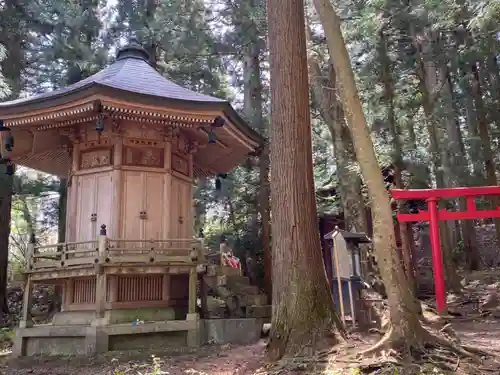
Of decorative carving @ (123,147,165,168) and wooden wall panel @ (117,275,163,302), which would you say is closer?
wooden wall panel @ (117,275,163,302)

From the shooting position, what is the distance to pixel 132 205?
10.4 metres

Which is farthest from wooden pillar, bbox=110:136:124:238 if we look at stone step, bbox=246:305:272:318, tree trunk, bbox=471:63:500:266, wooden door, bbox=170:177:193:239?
tree trunk, bbox=471:63:500:266

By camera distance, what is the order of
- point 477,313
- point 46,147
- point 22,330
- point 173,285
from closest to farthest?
point 22,330, point 173,285, point 46,147, point 477,313

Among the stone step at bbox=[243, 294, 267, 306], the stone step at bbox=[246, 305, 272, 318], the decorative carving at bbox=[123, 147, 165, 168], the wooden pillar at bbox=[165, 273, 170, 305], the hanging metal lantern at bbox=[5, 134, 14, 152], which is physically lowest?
the stone step at bbox=[246, 305, 272, 318]

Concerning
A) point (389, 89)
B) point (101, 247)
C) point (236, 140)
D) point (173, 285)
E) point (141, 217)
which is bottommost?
point (173, 285)

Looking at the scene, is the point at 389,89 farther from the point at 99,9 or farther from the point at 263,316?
the point at 99,9

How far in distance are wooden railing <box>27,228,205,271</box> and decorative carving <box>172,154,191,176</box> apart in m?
1.81

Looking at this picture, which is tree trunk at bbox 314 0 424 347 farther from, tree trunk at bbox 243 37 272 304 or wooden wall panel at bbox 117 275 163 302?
tree trunk at bbox 243 37 272 304

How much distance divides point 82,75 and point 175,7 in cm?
410

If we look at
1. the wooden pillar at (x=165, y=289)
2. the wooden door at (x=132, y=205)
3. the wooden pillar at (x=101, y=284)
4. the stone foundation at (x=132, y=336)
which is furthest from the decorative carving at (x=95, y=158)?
the stone foundation at (x=132, y=336)

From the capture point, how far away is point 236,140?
11.6 metres

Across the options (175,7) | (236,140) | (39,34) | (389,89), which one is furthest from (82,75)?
(389,89)

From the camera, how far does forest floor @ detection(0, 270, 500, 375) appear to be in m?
5.22

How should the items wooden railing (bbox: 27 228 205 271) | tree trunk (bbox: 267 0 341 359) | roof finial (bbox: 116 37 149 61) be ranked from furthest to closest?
roof finial (bbox: 116 37 149 61) → wooden railing (bbox: 27 228 205 271) → tree trunk (bbox: 267 0 341 359)
